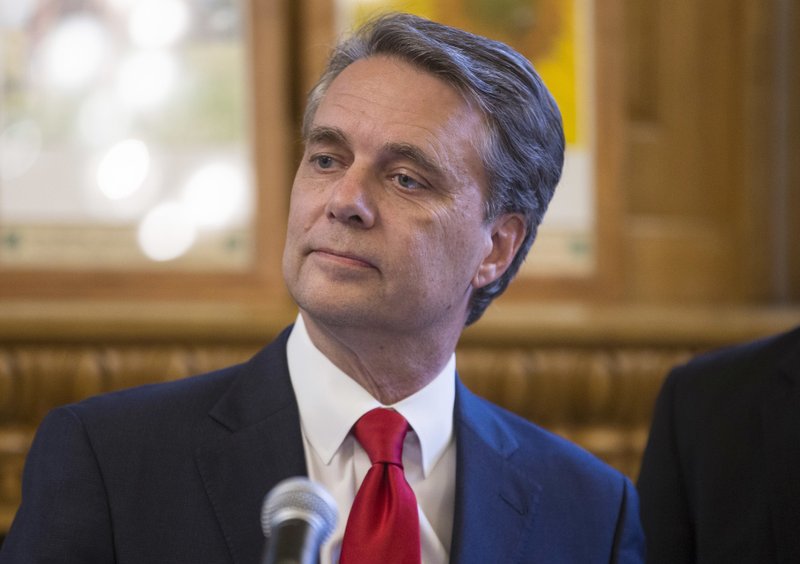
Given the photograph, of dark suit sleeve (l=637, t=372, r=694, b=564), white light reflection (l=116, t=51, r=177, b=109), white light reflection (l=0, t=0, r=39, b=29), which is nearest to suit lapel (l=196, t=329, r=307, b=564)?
dark suit sleeve (l=637, t=372, r=694, b=564)

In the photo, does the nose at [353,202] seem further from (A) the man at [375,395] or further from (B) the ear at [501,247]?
(B) the ear at [501,247]

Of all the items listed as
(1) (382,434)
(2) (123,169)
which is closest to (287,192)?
(2) (123,169)

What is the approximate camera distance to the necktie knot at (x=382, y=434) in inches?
72.1

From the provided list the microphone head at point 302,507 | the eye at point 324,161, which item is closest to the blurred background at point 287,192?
the eye at point 324,161

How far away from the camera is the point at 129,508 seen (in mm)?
1730

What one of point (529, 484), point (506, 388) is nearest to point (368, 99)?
point (529, 484)

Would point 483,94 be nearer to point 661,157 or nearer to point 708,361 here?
point 708,361

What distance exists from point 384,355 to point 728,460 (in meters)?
0.71

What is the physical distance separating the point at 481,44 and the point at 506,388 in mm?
1390

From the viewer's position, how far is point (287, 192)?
334cm

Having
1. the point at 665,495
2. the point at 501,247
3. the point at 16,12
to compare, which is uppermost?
the point at 16,12

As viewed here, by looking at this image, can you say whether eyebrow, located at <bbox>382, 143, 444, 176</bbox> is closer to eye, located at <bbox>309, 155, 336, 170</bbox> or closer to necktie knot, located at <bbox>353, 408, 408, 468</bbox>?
eye, located at <bbox>309, 155, 336, 170</bbox>

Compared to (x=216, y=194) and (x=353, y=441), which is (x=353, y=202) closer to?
(x=353, y=441)

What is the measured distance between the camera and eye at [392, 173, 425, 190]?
5.99 feet
